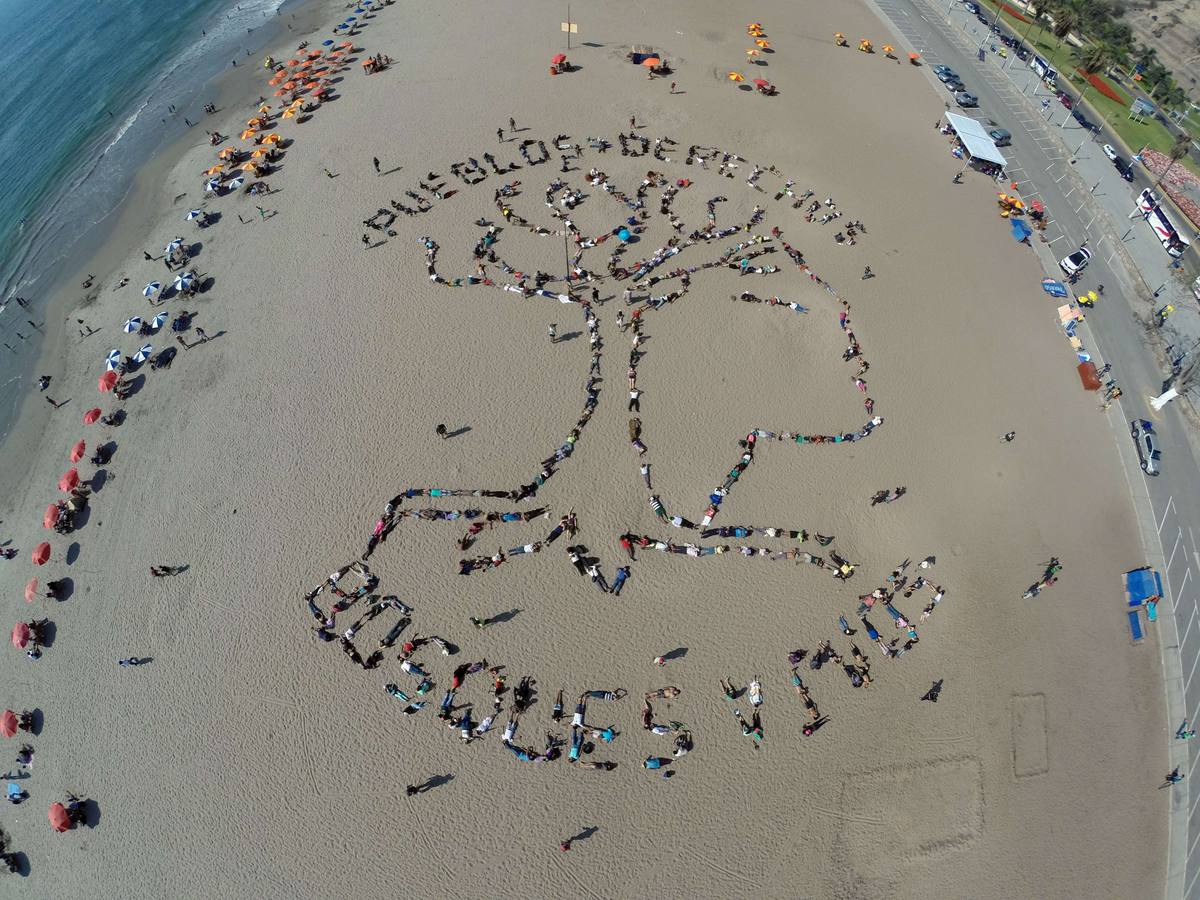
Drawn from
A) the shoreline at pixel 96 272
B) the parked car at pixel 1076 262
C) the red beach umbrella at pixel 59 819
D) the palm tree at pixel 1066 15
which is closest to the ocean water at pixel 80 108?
the shoreline at pixel 96 272

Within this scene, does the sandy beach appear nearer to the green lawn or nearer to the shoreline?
the shoreline

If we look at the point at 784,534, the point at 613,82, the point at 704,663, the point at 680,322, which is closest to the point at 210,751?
the point at 704,663

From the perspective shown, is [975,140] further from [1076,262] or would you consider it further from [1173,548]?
[1173,548]

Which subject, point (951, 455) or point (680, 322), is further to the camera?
point (680, 322)

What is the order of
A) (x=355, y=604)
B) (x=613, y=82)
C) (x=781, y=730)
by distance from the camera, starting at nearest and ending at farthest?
(x=781, y=730), (x=355, y=604), (x=613, y=82)

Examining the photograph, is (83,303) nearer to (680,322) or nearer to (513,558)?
(513,558)

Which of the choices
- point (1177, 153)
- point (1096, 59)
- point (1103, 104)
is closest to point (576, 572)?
point (1177, 153)
